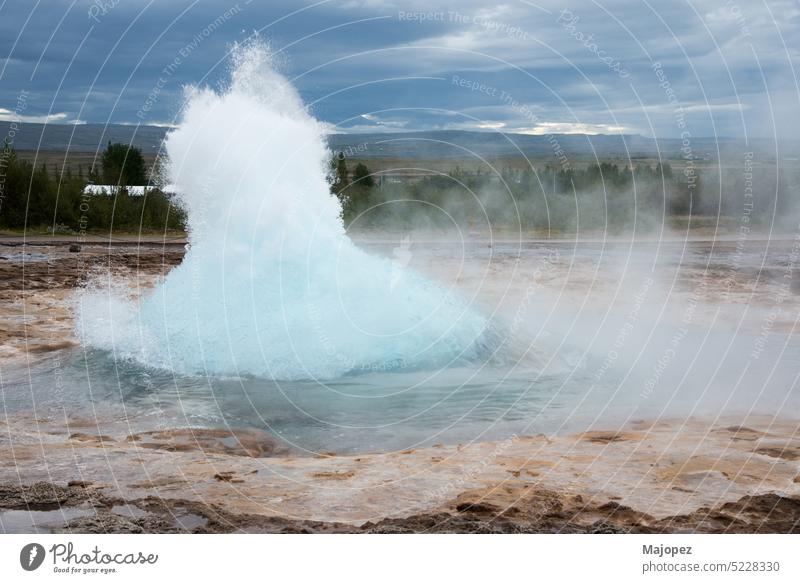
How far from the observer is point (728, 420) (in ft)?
35.4

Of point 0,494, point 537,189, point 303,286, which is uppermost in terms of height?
point 537,189

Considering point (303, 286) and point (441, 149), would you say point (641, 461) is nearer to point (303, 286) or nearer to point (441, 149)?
point (303, 286)

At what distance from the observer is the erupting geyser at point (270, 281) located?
43.5 feet

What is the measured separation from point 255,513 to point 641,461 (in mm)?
4268

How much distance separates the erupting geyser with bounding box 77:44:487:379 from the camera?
43.5 feet

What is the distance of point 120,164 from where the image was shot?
44594 mm

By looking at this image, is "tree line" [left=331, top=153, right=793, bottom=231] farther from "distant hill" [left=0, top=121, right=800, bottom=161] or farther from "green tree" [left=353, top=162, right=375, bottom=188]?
"distant hill" [left=0, top=121, right=800, bottom=161]

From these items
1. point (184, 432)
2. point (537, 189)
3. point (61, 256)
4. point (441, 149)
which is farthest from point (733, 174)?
point (441, 149)

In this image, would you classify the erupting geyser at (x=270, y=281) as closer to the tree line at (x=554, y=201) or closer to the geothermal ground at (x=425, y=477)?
the geothermal ground at (x=425, y=477)

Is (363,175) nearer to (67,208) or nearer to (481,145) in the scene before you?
(67,208)

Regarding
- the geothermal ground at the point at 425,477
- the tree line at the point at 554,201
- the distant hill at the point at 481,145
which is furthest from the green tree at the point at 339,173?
the distant hill at the point at 481,145
